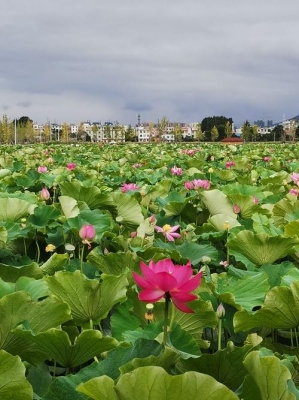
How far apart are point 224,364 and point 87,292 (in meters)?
0.35

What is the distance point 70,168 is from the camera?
4.05 metres

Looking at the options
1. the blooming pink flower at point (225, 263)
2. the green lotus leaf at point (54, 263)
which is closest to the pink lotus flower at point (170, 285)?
the green lotus leaf at point (54, 263)

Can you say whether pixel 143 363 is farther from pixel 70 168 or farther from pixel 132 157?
pixel 132 157

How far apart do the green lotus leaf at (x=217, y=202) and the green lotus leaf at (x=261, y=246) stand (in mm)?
598

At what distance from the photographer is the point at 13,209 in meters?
1.89

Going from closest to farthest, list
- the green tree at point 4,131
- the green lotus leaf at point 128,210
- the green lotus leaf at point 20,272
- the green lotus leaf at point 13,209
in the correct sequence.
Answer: the green lotus leaf at point 20,272
the green lotus leaf at point 13,209
the green lotus leaf at point 128,210
the green tree at point 4,131

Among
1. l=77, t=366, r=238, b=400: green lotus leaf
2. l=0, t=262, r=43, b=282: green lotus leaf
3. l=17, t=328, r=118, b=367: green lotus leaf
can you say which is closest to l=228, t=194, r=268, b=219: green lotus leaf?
l=0, t=262, r=43, b=282: green lotus leaf

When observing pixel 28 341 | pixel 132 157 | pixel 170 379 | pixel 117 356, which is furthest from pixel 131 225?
pixel 132 157

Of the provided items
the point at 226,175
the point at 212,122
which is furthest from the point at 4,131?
the point at 226,175

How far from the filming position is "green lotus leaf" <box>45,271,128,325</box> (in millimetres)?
1028

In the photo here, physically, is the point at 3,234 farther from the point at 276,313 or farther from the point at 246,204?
the point at 246,204

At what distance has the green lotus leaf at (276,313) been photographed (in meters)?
0.95

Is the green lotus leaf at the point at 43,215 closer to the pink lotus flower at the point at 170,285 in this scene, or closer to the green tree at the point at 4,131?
the pink lotus flower at the point at 170,285

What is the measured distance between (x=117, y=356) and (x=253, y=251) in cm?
80
